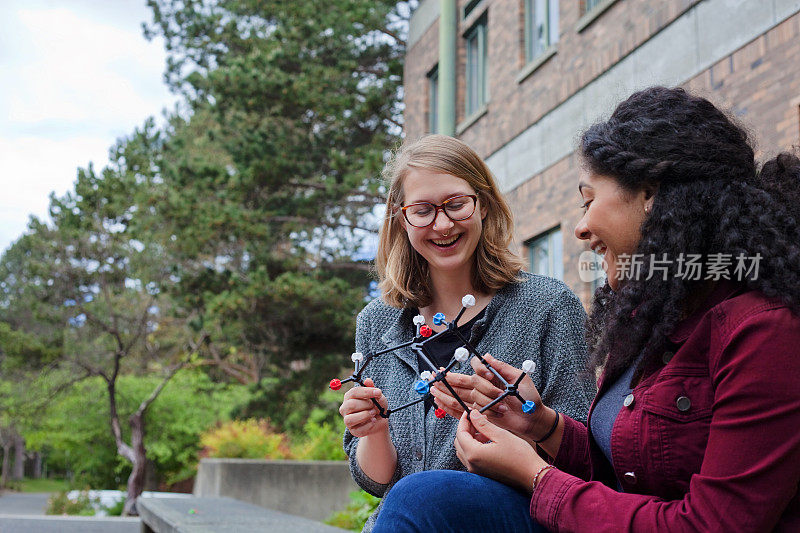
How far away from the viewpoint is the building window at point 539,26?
35.2 ft

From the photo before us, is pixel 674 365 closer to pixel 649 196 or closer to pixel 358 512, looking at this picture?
pixel 649 196

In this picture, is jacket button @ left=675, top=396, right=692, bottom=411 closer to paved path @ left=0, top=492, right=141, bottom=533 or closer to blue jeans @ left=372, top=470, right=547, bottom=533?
blue jeans @ left=372, top=470, right=547, bottom=533

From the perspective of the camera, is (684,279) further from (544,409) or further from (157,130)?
(157,130)

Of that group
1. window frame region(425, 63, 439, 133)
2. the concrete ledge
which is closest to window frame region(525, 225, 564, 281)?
the concrete ledge

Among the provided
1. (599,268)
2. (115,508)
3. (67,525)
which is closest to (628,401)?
(599,268)

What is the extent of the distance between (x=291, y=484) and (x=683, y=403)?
11228 millimetres

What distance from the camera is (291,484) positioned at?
12.3 metres

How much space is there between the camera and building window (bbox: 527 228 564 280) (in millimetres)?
10258

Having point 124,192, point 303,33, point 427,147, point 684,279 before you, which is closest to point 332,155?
point 303,33

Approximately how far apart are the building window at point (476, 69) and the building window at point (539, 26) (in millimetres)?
1625

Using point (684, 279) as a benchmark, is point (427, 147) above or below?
above

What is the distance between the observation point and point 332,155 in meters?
18.0

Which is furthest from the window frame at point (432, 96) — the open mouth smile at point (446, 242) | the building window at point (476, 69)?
the open mouth smile at point (446, 242)

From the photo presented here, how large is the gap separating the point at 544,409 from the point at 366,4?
16944mm
